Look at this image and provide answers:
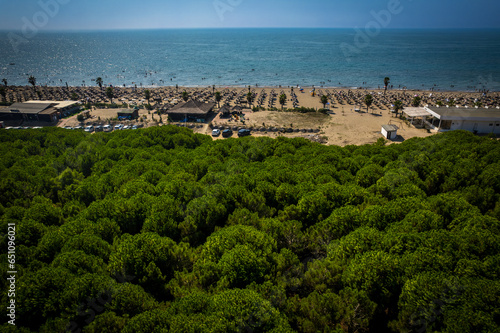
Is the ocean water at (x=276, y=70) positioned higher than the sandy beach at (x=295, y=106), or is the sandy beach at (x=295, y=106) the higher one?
the ocean water at (x=276, y=70)

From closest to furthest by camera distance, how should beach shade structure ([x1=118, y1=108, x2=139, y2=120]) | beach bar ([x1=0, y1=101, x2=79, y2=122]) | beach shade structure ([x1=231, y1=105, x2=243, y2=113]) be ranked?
beach bar ([x1=0, y1=101, x2=79, y2=122]), beach shade structure ([x1=118, y1=108, x2=139, y2=120]), beach shade structure ([x1=231, y1=105, x2=243, y2=113])

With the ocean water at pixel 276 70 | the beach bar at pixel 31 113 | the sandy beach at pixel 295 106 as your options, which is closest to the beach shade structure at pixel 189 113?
the sandy beach at pixel 295 106

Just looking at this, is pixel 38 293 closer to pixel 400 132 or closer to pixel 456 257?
pixel 456 257

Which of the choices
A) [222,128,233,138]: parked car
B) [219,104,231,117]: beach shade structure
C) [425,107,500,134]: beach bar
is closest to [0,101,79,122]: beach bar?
[219,104,231,117]: beach shade structure

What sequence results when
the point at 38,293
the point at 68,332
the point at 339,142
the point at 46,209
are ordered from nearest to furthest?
the point at 68,332 → the point at 38,293 → the point at 46,209 → the point at 339,142

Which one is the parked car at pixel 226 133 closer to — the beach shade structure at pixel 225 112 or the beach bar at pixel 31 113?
the beach shade structure at pixel 225 112

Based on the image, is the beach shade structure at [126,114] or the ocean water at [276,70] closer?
the beach shade structure at [126,114]

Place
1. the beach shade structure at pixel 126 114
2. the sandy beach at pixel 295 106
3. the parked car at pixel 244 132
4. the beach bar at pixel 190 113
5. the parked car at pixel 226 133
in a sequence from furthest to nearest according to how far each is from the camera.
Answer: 1. the beach shade structure at pixel 126 114
2. the beach bar at pixel 190 113
3. the sandy beach at pixel 295 106
4. the parked car at pixel 226 133
5. the parked car at pixel 244 132

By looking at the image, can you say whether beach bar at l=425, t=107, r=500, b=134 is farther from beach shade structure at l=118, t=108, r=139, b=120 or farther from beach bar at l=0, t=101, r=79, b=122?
beach bar at l=0, t=101, r=79, b=122

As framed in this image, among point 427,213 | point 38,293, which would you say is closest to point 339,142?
point 427,213
